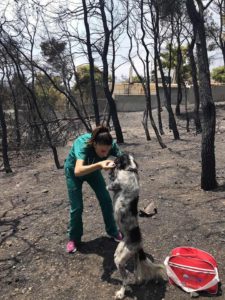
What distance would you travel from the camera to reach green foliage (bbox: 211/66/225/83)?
4444 cm

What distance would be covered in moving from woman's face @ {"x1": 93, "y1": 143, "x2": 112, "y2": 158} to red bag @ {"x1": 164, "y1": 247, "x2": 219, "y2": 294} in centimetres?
140

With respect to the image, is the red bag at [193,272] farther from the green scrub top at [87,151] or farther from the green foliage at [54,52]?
the green foliage at [54,52]

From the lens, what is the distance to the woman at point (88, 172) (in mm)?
4375

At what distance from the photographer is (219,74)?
4494cm

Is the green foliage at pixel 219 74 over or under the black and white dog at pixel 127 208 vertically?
over

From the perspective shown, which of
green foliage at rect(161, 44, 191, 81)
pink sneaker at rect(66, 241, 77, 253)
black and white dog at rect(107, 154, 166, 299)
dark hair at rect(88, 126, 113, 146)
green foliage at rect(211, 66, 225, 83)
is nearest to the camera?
black and white dog at rect(107, 154, 166, 299)

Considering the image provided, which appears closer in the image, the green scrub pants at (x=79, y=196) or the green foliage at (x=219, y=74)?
the green scrub pants at (x=79, y=196)

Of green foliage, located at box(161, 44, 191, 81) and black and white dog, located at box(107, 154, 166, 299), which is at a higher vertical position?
green foliage, located at box(161, 44, 191, 81)

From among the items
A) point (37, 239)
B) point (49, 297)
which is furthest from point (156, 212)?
point (49, 297)

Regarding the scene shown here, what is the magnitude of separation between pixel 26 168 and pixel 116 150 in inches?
388

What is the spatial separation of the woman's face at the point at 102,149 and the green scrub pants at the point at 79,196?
499 mm

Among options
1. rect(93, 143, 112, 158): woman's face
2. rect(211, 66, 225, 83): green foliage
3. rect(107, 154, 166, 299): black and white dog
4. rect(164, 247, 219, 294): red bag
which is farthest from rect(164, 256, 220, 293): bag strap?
rect(211, 66, 225, 83): green foliage

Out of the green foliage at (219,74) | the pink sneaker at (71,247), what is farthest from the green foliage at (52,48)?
the green foliage at (219,74)

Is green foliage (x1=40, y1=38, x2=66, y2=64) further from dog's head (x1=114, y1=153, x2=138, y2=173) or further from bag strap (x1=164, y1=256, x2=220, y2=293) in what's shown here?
bag strap (x1=164, y1=256, x2=220, y2=293)
